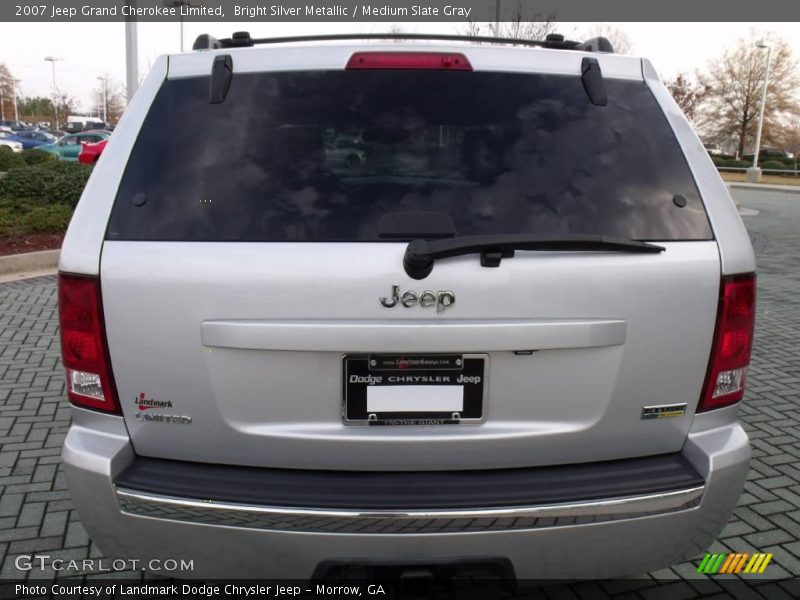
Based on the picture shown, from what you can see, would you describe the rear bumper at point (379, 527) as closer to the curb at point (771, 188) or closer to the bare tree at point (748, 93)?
the curb at point (771, 188)

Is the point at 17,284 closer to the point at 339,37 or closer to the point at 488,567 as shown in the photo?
the point at 339,37

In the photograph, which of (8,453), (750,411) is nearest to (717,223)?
(750,411)

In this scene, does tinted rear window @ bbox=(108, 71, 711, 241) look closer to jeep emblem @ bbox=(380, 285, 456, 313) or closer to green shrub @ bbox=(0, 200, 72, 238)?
jeep emblem @ bbox=(380, 285, 456, 313)

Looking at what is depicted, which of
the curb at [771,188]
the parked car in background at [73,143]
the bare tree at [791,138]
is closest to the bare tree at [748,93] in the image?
the bare tree at [791,138]

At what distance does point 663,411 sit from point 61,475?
119 inches

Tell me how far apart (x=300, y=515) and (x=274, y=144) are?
3.54ft

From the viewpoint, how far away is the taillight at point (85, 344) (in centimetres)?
204

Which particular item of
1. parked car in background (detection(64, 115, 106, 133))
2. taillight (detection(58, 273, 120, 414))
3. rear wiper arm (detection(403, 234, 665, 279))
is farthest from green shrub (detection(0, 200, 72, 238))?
parked car in background (detection(64, 115, 106, 133))

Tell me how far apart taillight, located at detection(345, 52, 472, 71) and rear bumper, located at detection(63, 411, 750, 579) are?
132 centimetres

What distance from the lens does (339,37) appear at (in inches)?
110

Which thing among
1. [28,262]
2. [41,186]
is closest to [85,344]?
[28,262]

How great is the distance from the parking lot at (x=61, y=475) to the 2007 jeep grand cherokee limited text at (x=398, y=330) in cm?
101

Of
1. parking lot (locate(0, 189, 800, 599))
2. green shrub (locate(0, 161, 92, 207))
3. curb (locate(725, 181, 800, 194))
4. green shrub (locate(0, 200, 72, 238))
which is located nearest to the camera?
parking lot (locate(0, 189, 800, 599))

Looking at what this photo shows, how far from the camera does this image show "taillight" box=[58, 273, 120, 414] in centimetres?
204
